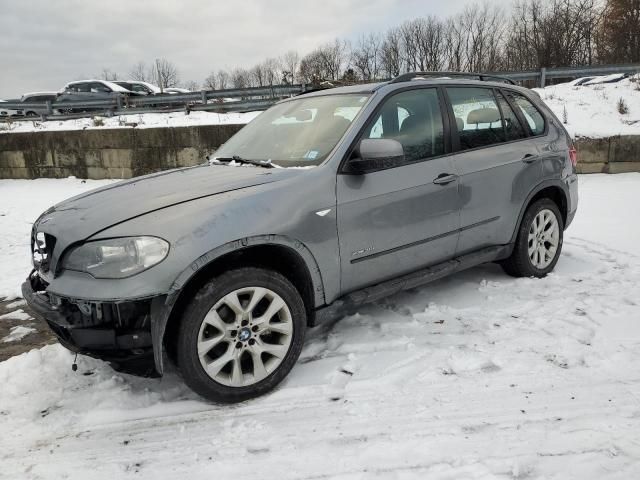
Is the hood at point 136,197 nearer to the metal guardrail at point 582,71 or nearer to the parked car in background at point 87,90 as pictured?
the metal guardrail at point 582,71

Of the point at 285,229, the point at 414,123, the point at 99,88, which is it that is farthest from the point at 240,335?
the point at 99,88

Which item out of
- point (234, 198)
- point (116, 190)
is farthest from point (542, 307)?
point (116, 190)

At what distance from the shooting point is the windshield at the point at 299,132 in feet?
10.0

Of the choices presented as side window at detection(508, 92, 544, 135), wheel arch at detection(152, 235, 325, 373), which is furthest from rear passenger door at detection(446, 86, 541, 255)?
wheel arch at detection(152, 235, 325, 373)

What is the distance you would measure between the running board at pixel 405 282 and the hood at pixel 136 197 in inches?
34.4

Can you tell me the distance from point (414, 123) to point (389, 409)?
6.52 feet

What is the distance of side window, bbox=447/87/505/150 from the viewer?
12.0 feet

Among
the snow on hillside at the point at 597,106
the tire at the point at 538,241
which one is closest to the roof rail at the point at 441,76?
the tire at the point at 538,241

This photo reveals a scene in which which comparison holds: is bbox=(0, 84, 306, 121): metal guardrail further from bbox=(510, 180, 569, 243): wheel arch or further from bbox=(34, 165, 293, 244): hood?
bbox=(34, 165, 293, 244): hood

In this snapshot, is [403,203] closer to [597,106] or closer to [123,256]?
[123,256]

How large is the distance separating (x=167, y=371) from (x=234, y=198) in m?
1.24

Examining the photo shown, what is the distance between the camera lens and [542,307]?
11.9 feet

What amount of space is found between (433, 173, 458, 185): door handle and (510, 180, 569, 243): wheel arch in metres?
0.95

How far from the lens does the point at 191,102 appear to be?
605 inches
